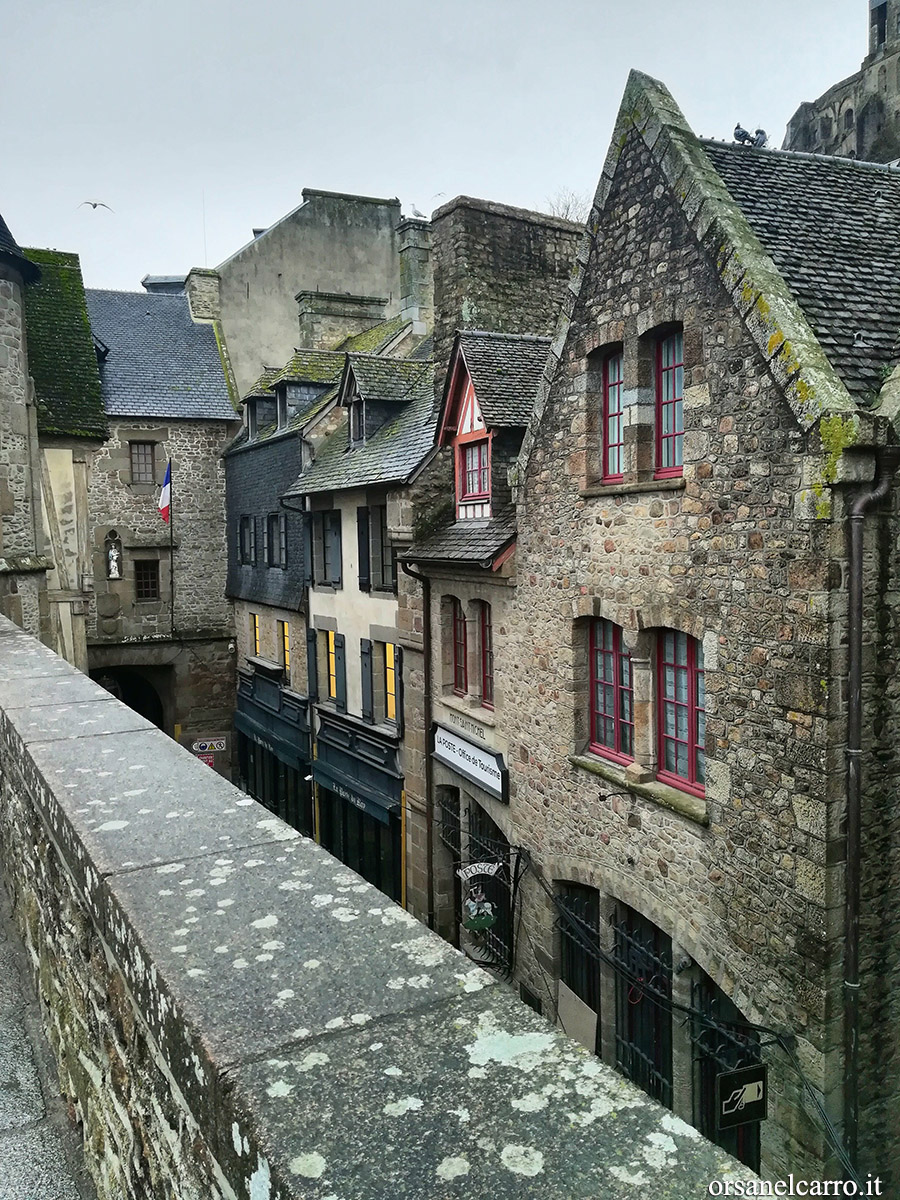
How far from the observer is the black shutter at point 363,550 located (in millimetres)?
19156

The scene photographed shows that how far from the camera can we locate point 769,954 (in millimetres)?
8406

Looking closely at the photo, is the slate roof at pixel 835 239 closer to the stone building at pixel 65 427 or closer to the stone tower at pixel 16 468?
the stone tower at pixel 16 468

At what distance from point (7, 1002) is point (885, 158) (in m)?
50.9

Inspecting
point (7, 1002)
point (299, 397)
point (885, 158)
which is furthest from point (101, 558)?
point (885, 158)

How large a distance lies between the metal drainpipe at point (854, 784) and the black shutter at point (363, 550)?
1246 centimetres

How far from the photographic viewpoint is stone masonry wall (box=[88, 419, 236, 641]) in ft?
90.7

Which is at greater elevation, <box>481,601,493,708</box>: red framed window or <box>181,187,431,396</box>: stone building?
<box>181,187,431,396</box>: stone building

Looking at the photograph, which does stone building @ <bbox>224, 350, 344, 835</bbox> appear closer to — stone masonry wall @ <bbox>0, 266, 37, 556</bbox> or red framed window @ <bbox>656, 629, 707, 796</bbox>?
stone masonry wall @ <bbox>0, 266, 37, 556</bbox>

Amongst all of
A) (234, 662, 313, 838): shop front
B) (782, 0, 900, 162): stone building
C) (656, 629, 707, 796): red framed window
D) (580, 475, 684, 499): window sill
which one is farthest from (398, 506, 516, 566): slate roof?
(782, 0, 900, 162): stone building

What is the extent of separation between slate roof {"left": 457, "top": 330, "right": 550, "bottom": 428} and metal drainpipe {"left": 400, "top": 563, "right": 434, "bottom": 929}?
3272 mm

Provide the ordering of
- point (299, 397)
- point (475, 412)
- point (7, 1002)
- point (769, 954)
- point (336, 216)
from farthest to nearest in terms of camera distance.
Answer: point (336, 216), point (299, 397), point (475, 412), point (769, 954), point (7, 1002)

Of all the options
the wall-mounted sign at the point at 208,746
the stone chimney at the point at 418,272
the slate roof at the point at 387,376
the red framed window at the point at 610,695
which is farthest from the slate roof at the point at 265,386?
the red framed window at the point at 610,695

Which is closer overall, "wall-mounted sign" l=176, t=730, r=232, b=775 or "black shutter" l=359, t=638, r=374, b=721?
"black shutter" l=359, t=638, r=374, b=721

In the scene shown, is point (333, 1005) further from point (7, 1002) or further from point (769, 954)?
point (769, 954)
